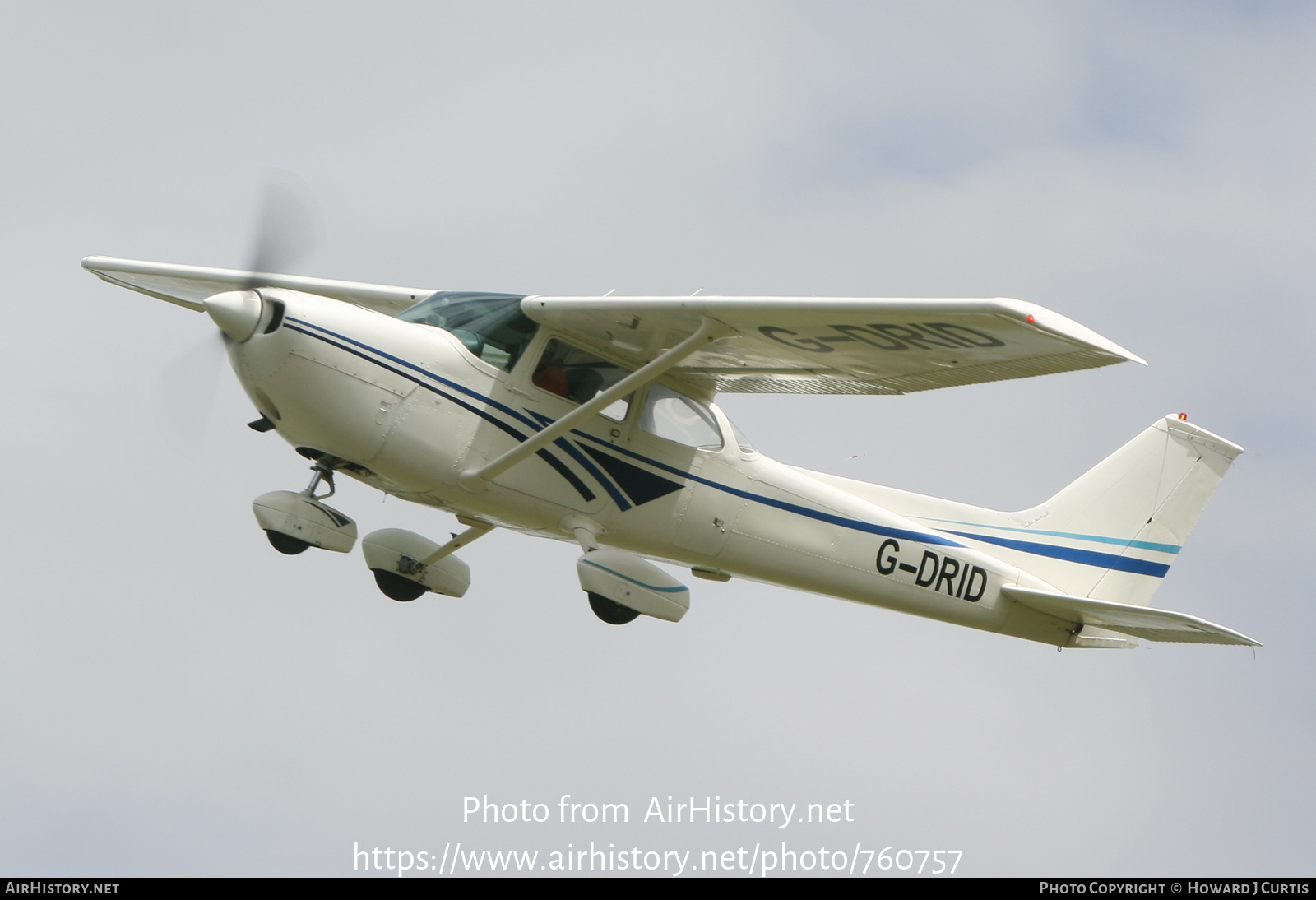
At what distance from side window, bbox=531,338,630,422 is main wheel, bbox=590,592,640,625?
1338 mm

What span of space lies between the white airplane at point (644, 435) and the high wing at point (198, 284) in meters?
2.30

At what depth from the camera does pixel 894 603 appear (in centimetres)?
1205

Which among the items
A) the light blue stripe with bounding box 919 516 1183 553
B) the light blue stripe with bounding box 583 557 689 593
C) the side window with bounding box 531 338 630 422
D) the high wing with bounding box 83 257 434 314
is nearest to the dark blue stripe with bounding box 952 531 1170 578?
the light blue stripe with bounding box 919 516 1183 553

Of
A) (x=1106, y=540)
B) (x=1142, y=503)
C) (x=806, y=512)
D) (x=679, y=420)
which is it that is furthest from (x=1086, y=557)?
(x=679, y=420)

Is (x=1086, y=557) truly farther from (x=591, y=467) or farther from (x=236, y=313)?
(x=236, y=313)

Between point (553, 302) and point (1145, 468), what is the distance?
661 centimetres

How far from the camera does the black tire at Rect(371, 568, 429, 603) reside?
11.6 meters

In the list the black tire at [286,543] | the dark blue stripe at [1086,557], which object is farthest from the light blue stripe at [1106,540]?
the black tire at [286,543]

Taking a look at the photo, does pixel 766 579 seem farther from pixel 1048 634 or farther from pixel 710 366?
pixel 1048 634

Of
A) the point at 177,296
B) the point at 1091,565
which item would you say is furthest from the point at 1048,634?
the point at 177,296

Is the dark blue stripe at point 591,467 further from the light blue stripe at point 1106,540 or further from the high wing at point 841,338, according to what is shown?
the light blue stripe at point 1106,540

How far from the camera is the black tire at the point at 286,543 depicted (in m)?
10.1

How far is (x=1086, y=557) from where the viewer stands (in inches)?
536

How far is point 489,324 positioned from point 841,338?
251cm
